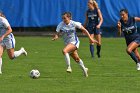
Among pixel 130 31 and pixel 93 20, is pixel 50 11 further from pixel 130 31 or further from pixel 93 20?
pixel 130 31

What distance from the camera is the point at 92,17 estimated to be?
21.9 meters

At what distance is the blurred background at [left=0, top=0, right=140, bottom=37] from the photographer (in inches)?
1358

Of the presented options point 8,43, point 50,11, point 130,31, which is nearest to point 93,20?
point 130,31

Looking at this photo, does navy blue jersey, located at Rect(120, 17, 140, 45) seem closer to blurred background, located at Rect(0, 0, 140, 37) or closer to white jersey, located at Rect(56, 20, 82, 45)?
white jersey, located at Rect(56, 20, 82, 45)

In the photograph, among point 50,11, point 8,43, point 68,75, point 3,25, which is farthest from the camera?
point 50,11

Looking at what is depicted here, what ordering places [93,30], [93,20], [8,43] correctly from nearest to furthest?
[8,43], [93,30], [93,20]

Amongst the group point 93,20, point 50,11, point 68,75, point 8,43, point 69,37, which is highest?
point 69,37

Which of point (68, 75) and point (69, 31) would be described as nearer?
point (68, 75)

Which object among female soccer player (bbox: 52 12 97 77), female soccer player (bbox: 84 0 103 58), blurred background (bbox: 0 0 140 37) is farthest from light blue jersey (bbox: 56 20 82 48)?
blurred background (bbox: 0 0 140 37)

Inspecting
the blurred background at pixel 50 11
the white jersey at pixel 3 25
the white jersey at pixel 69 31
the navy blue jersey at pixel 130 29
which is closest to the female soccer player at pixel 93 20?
the navy blue jersey at pixel 130 29

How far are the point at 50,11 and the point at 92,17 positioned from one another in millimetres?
13399

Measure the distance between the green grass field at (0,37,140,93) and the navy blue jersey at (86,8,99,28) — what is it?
126 centimetres

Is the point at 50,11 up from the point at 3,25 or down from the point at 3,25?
down

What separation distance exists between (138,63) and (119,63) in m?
2.34
